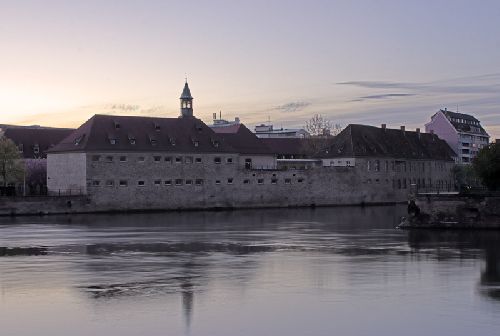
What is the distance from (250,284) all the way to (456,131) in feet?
404

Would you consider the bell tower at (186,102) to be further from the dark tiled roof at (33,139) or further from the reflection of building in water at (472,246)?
the reflection of building in water at (472,246)

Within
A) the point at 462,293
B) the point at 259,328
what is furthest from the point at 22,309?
the point at 462,293

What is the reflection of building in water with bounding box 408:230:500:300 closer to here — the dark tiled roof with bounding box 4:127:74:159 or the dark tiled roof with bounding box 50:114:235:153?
the dark tiled roof with bounding box 50:114:235:153

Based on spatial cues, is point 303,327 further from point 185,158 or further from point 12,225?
point 185,158

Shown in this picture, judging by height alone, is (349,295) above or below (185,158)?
below

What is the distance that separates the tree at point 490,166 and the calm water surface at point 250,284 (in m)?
9.43

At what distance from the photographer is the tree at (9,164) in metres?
75.0

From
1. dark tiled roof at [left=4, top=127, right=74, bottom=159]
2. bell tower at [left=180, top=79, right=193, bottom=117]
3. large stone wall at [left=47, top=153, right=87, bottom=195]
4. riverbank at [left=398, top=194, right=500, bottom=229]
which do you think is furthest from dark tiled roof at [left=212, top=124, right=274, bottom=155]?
riverbank at [left=398, top=194, right=500, bottom=229]

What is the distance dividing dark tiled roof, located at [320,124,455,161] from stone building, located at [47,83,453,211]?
6.5 inches

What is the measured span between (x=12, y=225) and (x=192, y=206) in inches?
1066

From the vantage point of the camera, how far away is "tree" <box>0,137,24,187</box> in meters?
75.0

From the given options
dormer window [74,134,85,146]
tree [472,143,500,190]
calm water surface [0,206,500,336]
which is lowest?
calm water surface [0,206,500,336]

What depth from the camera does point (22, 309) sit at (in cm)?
2133

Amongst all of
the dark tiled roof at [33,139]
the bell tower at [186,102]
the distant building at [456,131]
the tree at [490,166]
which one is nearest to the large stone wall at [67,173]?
the dark tiled roof at [33,139]
